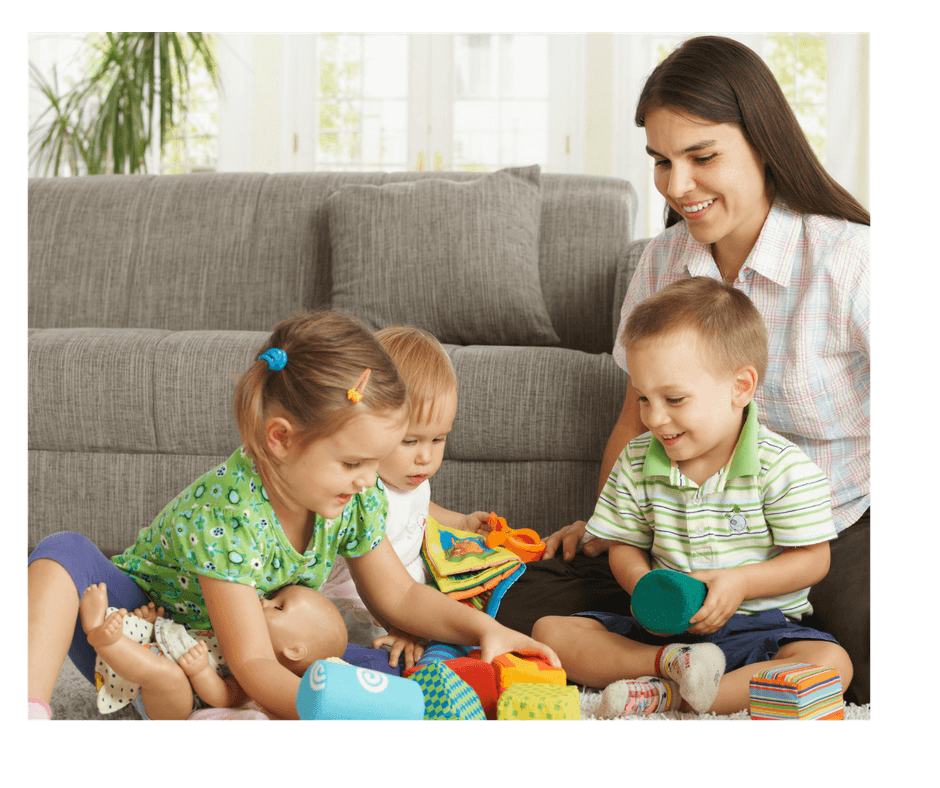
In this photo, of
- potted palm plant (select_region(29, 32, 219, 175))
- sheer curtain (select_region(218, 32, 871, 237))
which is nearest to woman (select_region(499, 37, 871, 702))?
potted palm plant (select_region(29, 32, 219, 175))

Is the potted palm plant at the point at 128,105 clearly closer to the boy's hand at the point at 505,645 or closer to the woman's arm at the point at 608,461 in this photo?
the woman's arm at the point at 608,461

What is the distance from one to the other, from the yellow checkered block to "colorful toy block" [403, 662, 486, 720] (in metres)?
0.03

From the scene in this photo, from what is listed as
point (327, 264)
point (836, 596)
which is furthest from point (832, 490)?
point (327, 264)

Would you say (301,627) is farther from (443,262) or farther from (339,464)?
(443,262)

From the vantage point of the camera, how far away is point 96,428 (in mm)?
1562

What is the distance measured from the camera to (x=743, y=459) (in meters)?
1.01

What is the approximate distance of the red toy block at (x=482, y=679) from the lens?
2.89ft

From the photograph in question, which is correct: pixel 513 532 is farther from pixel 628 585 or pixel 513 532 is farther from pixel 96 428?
pixel 96 428

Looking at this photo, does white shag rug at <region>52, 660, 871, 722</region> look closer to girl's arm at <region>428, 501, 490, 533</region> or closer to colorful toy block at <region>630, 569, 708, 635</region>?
colorful toy block at <region>630, 569, 708, 635</region>

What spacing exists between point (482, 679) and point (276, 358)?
0.41m

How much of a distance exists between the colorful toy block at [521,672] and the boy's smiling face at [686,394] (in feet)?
1.03

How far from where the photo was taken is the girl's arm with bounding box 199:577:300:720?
2.75 feet

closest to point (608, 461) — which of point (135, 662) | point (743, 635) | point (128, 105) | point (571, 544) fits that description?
Result: point (571, 544)

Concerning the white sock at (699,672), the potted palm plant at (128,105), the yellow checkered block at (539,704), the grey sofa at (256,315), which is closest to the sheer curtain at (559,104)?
the potted palm plant at (128,105)
